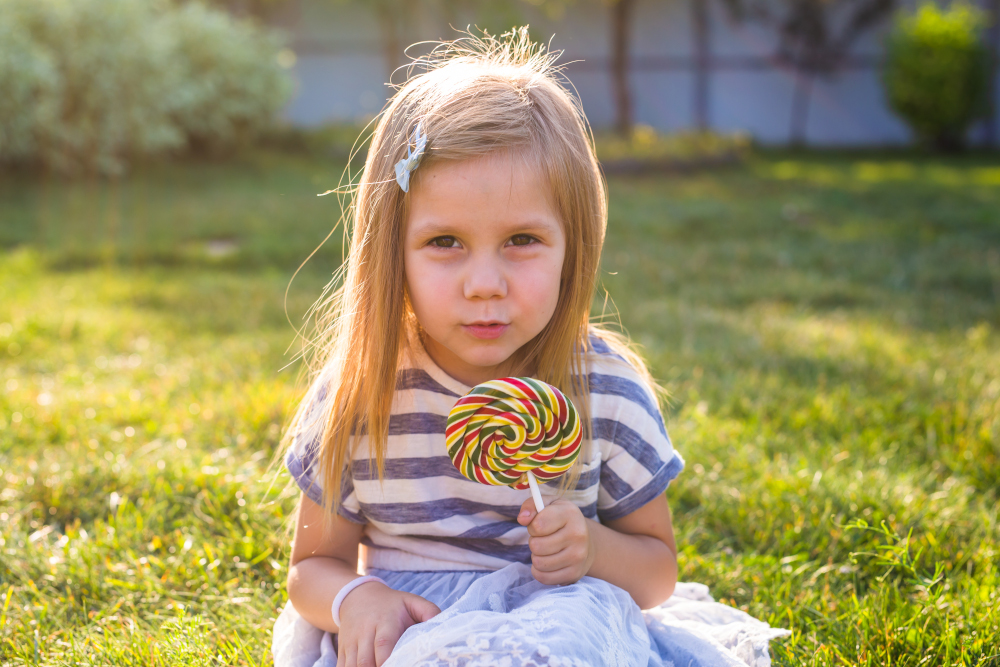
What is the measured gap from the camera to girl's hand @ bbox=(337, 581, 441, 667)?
4.61ft

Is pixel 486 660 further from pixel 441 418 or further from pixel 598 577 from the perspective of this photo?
pixel 441 418

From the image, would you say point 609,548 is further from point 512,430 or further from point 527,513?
point 512,430

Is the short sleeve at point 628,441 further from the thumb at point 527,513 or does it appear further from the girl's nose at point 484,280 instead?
the girl's nose at point 484,280

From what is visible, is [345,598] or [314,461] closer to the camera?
[345,598]

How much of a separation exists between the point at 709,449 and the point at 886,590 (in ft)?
2.53

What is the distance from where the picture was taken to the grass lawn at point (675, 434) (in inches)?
71.8

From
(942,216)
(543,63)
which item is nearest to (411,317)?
(543,63)

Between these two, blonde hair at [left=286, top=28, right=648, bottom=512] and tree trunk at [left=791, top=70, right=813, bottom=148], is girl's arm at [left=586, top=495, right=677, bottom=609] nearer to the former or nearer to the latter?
blonde hair at [left=286, top=28, right=648, bottom=512]

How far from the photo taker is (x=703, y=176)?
9.58 meters

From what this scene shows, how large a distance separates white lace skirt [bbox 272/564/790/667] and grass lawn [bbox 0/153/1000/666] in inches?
5.1

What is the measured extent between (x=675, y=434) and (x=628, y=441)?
41.4 inches

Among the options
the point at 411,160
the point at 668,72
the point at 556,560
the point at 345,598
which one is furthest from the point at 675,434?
the point at 668,72

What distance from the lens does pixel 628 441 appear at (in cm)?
165

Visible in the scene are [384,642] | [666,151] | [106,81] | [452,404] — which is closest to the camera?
[384,642]
